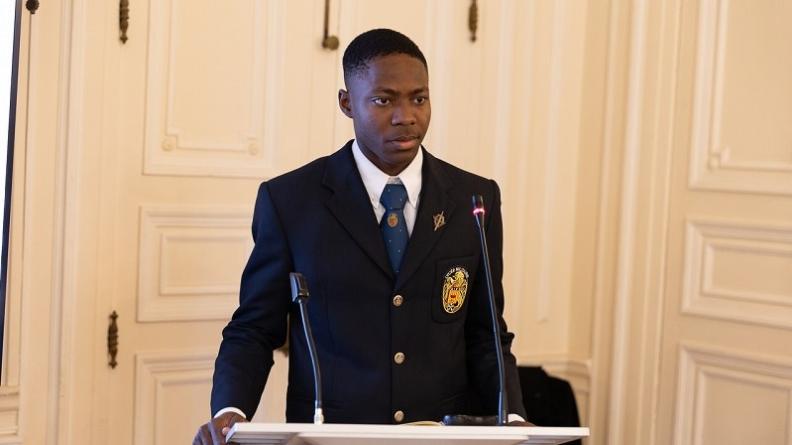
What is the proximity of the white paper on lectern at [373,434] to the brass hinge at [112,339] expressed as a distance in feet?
4.82

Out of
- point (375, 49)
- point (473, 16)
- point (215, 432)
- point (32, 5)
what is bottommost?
point (215, 432)

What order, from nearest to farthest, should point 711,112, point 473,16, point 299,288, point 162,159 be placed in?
1. point 299,288
2. point 162,159
3. point 711,112
4. point 473,16

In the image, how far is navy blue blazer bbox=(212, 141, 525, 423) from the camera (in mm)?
1958

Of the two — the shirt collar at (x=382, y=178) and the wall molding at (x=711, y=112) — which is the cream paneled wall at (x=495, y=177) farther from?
the shirt collar at (x=382, y=178)

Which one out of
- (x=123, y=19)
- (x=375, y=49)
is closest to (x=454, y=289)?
Result: (x=375, y=49)

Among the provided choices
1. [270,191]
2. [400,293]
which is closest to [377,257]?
[400,293]

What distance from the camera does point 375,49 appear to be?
6.51 feet

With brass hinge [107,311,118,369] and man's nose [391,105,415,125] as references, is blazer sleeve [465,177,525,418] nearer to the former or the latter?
man's nose [391,105,415,125]

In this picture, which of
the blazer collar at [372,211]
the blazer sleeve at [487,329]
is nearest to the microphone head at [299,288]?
the blazer collar at [372,211]

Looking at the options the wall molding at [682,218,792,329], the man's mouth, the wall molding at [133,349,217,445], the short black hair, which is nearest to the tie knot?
the man's mouth

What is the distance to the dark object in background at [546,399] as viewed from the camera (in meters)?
3.40

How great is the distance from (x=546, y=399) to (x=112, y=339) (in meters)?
1.35

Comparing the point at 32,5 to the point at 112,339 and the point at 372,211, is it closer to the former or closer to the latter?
the point at 112,339

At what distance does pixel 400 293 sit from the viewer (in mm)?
1967
